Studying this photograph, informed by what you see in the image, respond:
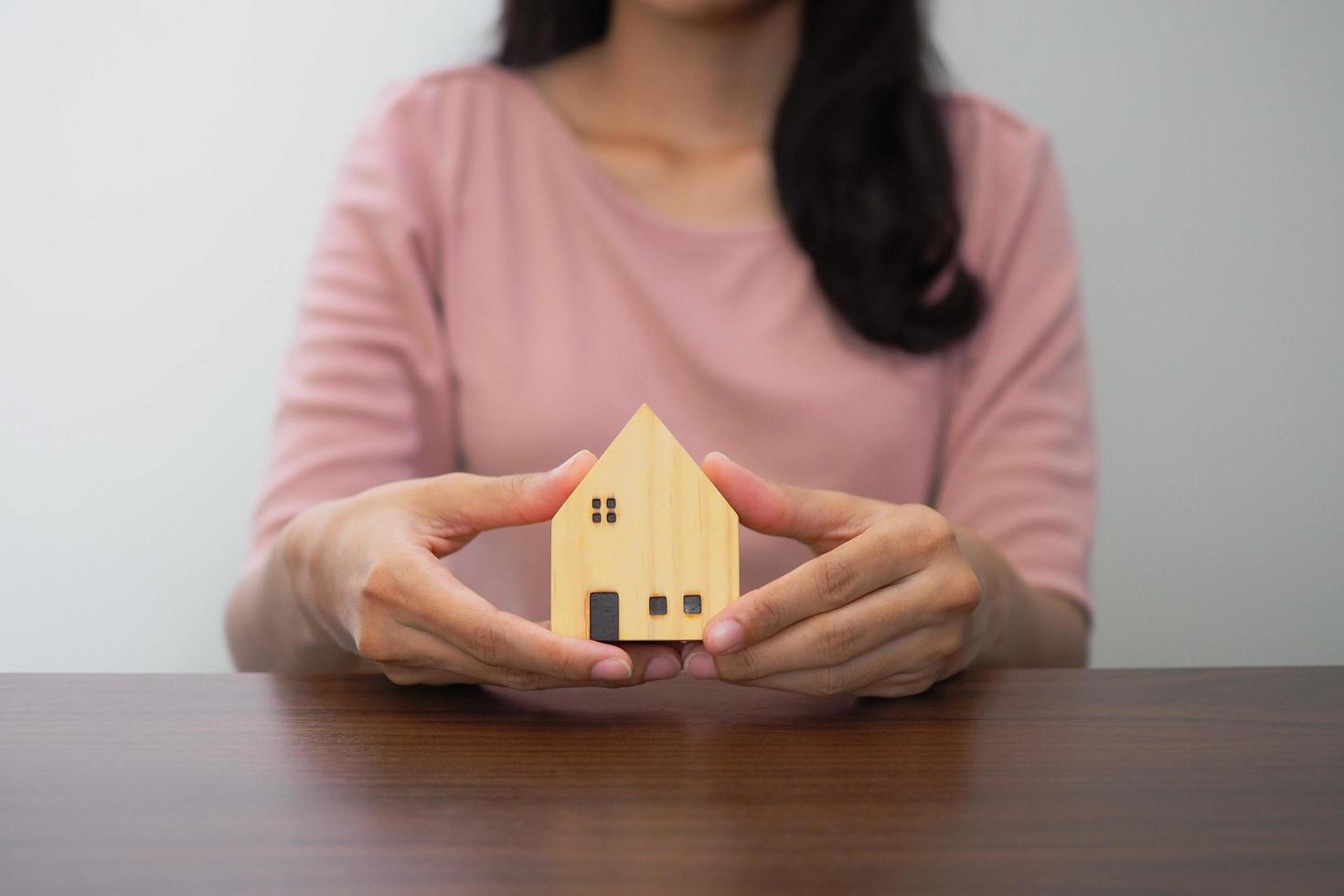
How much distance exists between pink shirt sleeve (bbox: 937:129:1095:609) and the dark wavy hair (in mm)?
52

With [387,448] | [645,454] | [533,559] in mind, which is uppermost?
[645,454]

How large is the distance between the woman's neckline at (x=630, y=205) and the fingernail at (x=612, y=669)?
673 millimetres

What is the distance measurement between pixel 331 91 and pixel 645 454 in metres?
0.97

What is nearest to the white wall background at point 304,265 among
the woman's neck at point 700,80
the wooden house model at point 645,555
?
the woman's neck at point 700,80

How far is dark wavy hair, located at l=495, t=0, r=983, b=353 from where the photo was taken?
1117 millimetres

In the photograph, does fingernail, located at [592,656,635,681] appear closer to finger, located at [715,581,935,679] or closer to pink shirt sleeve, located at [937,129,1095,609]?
finger, located at [715,581,935,679]

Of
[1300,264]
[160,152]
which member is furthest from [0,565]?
[1300,264]

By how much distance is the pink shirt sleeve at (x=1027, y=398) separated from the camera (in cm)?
106

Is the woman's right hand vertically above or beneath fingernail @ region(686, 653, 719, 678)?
above

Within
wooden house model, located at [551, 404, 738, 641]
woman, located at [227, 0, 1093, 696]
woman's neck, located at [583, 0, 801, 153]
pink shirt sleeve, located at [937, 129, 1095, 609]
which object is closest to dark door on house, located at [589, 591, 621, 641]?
wooden house model, located at [551, 404, 738, 641]

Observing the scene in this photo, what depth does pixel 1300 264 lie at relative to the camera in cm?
146

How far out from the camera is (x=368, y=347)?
1073mm

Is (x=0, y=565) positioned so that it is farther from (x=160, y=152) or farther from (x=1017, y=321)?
(x=1017, y=321)

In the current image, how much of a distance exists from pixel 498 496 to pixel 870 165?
2.36ft
